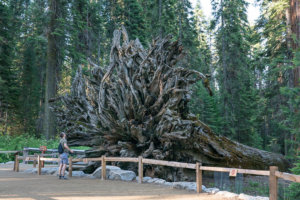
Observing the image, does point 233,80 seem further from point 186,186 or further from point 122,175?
point 186,186

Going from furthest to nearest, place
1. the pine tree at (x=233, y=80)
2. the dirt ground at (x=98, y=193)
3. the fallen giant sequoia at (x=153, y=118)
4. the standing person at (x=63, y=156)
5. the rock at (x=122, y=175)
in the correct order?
the pine tree at (x=233, y=80) < the fallen giant sequoia at (x=153, y=118) < the standing person at (x=63, y=156) < the rock at (x=122, y=175) < the dirt ground at (x=98, y=193)

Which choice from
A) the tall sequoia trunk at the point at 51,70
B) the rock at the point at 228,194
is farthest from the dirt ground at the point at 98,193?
the tall sequoia trunk at the point at 51,70

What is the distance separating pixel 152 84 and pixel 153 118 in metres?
1.48

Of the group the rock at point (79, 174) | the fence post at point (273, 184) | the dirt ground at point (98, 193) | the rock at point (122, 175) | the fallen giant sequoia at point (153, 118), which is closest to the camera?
the fence post at point (273, 184)

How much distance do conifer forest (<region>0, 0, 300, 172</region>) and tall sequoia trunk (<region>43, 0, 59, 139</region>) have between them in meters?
0.08

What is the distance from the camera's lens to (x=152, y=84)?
40.3 feet

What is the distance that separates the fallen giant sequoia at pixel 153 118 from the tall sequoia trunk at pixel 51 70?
9.30 meters

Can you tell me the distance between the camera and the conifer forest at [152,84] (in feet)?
39.2

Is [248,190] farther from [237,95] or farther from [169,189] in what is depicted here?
[237,95]

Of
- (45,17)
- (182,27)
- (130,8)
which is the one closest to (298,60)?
(45,17)

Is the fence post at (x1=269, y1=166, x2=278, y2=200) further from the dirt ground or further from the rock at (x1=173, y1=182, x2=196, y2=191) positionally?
the rock at (x1=173, y1=182, x2=196, y2=191)

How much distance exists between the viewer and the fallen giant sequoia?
454 inches

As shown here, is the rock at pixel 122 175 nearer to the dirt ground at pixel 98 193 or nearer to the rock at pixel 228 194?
the dirt ground at pixel 98 193

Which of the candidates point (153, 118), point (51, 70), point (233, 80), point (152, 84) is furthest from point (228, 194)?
point (233, 80)
